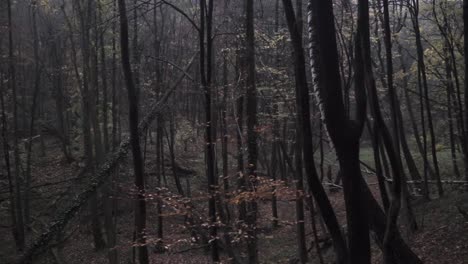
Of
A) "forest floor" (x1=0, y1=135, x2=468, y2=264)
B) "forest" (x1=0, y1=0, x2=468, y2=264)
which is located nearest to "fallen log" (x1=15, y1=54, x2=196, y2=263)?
"forest" (x1=0, y1=0, x2=468, y2=264)

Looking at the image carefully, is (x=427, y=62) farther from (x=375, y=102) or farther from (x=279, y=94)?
(x=375, y=102)

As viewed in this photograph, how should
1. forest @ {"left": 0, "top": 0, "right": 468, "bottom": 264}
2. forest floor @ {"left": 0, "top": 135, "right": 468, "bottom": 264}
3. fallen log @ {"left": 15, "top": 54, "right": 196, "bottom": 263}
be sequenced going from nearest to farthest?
forest @ {"left": 0, "top": 0, "right": 468, "bottom": 264}
forest floor @ {"left": 0, "top": 135, "right": 468, "bottom": 264}
fallen log @ {"left": 15, "top": 54, "right": 196, "bottom": 263}

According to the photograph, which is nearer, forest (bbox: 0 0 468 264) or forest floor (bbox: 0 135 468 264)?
forest (bbox: 0 0 468 264)

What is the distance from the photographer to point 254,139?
1195cm

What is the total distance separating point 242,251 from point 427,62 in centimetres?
975

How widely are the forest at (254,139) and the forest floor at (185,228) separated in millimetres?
88

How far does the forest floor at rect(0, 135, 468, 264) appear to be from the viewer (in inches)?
412

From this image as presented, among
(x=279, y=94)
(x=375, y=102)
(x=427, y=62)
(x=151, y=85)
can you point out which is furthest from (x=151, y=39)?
(x=375, y=102)

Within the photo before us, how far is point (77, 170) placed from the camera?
76.9 feet

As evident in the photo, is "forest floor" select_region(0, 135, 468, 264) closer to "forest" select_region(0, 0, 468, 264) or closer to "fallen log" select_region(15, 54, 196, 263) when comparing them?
"forest" select_region(0, 0, 468, 264)

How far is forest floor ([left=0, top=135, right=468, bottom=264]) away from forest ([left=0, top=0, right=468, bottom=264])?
0.09 m

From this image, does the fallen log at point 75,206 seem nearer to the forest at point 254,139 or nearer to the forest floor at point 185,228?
the forest at point 254,139

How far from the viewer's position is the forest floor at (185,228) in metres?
10.5

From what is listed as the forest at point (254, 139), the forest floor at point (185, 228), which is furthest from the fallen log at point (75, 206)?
the forest floor at point (185, 228)
